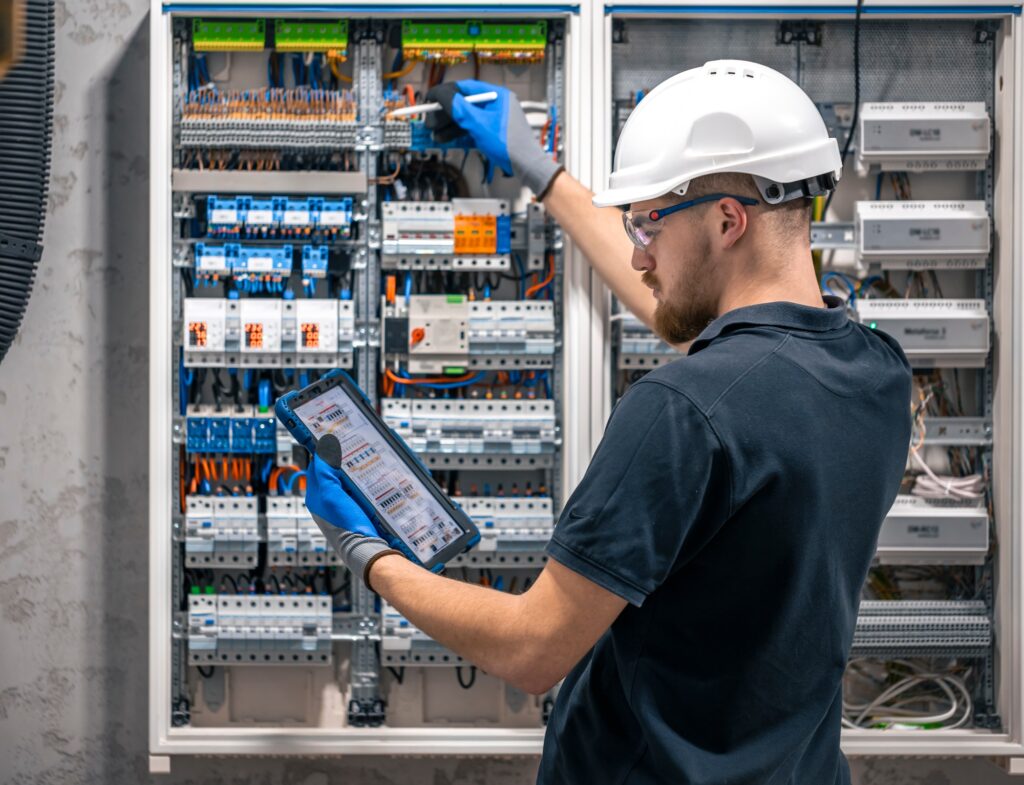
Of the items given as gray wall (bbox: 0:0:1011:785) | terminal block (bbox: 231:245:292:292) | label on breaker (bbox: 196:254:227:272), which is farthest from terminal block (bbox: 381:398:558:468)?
gray wall (bbox: 0:0:1011:785)

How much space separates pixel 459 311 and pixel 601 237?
0.39 metres

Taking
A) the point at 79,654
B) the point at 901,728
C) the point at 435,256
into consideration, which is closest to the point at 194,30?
the point at 435,256

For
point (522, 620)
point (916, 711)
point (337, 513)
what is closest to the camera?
point (522, 620)

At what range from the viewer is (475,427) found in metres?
2.46

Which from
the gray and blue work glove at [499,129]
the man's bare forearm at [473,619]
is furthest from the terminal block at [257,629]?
the gray and blue work glove at [499,129]

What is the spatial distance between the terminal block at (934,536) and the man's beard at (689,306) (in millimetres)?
1335

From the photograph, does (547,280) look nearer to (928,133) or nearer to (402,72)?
(402,72)

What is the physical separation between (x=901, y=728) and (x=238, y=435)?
179cm

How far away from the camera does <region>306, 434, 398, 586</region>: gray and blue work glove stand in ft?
5.44

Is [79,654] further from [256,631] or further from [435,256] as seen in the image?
[435,256]

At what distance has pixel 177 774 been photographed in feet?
8.96

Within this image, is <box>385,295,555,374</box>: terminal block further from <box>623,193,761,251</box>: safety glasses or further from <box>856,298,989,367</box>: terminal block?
<box>623,193,761,251</box>: safety glasses

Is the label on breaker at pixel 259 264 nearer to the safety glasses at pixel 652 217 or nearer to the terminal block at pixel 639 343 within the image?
the terminal block at pixel 639 343

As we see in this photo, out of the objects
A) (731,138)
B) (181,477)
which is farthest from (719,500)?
(181,477)
